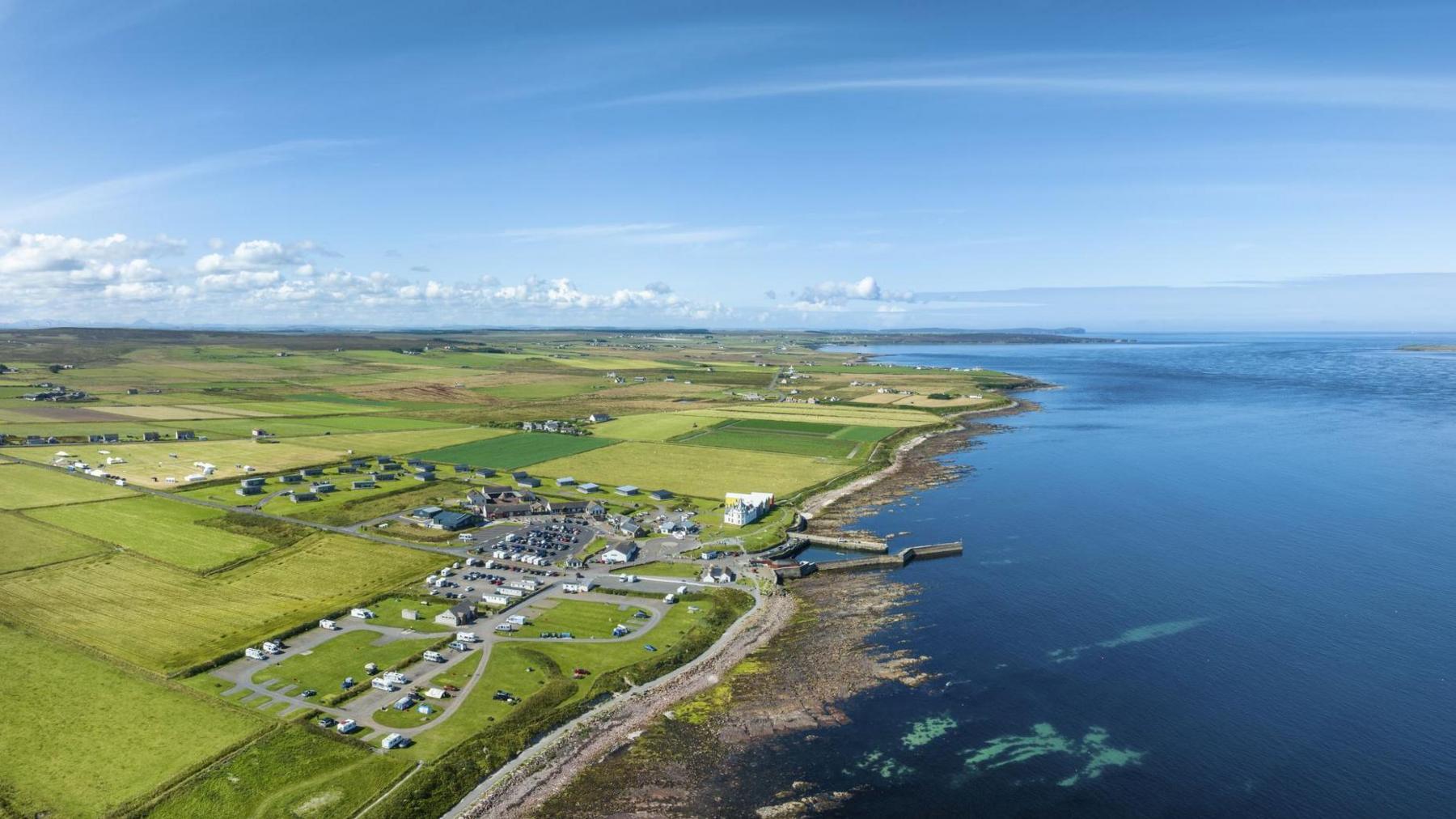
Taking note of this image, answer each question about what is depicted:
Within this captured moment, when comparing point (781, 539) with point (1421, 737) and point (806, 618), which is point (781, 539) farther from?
point (1421, 737)

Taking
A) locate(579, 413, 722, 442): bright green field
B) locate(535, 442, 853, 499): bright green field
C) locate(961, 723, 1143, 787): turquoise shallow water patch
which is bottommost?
locate(961, 723, 1143, 787): turquoise shallow water patch

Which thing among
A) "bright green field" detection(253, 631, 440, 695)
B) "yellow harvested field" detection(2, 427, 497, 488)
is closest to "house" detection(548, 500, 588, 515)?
"bright green field" detection(253, 631, 440, 695)

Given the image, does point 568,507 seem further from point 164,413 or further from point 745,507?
point 164,413

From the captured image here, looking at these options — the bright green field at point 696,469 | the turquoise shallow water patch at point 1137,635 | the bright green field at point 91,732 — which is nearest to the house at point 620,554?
the bright green field at point 696,469

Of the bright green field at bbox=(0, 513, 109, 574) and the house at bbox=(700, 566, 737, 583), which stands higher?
the bright green field at bbox=(0, 513, 109, 574)

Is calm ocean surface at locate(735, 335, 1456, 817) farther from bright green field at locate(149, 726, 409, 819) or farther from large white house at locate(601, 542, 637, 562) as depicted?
large white house at locate(601, 542, 637, 562)

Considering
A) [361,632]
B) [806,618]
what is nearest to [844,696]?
[806,618]

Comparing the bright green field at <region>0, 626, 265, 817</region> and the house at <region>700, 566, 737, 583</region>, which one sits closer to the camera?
the bright green field at <region>0, 626, 265, 817</region>
